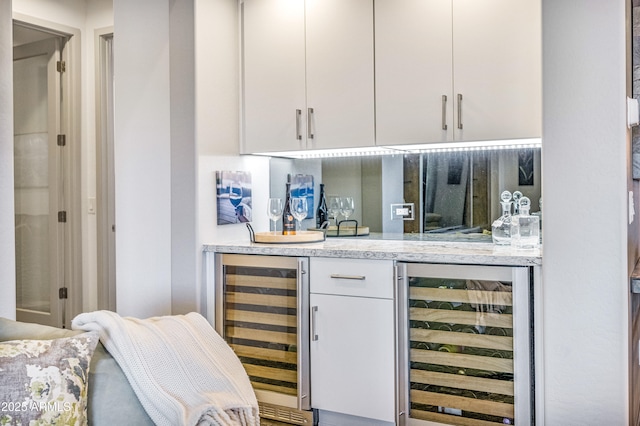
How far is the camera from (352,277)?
112 inches

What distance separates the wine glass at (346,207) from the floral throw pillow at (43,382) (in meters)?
2.16

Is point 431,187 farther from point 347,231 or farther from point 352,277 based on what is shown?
point 352,277

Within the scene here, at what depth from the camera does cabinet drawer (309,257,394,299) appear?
9.04ft

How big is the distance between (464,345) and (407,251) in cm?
48

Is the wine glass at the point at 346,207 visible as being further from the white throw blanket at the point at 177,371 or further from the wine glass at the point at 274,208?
the white throw blanket at the point at 177,371

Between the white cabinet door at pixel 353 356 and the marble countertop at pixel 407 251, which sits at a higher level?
the marble countertop at pixel 407 251

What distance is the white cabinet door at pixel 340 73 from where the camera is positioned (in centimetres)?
313

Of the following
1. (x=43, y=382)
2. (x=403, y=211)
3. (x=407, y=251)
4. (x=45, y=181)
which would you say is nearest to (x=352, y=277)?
(x=407, y=251)

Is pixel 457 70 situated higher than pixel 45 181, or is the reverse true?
pixel 457 70

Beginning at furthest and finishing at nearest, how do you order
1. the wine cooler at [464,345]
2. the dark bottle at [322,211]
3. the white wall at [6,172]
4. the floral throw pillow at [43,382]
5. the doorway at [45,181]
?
the doorway at [45,181], the dark bottle at [322,211], the white wall at [6,172], the wine cooler at [464,345], the floral throw pillow at [43,382]

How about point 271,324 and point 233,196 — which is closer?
point 271,324

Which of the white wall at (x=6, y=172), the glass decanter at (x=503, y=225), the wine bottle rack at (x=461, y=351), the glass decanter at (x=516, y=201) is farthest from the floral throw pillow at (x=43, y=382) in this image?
the glass decanter at (x=516, y=201)

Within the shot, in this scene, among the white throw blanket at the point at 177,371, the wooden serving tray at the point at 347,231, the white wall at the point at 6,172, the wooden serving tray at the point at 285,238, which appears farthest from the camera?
the wooden serving tray at the point at 347,231

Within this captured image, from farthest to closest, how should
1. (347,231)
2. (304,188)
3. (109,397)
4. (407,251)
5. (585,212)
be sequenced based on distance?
(304,188) → (347,231) → (407,251) → (585,212) → (109,397)
